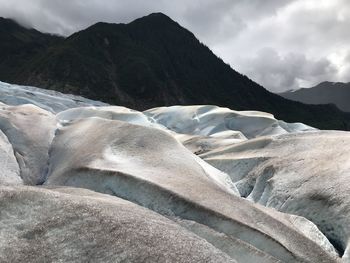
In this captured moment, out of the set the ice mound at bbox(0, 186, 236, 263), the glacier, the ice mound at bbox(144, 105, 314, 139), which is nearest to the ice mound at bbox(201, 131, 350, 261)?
the glacier

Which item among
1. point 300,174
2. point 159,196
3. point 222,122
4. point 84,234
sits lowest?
point 84,234

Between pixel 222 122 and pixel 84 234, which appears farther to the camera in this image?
pixel 222 122

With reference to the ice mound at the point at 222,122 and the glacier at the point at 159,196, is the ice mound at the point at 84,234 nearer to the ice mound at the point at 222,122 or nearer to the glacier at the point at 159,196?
the glacier at the point at 159,196

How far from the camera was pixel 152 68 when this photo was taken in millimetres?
195500

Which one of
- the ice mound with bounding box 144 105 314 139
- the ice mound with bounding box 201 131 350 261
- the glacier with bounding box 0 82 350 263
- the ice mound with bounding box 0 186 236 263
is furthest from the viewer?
the ice mound with bounding box 144 105 314 139

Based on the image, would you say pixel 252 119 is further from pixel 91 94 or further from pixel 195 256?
pixel 91 94

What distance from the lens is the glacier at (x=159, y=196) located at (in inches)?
317

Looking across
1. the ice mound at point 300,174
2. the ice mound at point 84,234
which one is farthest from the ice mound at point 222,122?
the ice mound at point 84,234

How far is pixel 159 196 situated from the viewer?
1178 centimetres

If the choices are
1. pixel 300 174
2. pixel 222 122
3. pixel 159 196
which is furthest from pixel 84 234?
pixel 222 122

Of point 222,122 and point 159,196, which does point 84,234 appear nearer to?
point 159,196

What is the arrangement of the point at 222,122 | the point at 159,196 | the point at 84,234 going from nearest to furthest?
the point at 84,234 → the point at 159,196 → the point at 222,122

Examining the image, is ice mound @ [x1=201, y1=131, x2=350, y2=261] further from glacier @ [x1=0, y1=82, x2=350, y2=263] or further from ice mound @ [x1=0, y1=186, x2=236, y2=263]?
ice mound @ [x1=0, y1=186, x2=236, y2=263]

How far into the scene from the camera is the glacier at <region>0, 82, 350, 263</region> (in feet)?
26.5
